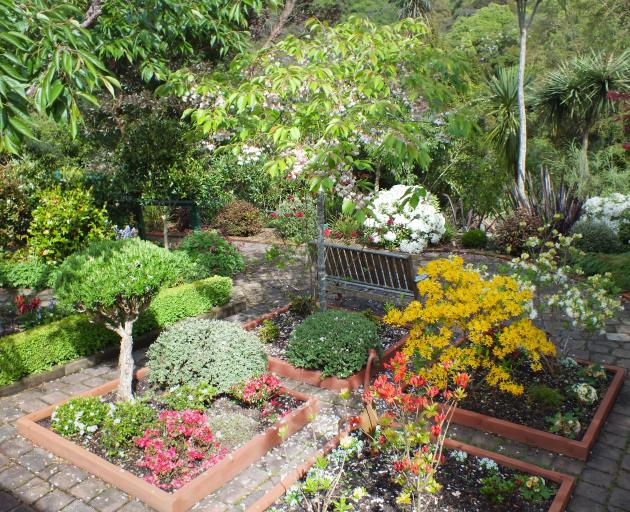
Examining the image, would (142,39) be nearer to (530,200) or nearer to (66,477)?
(66,477)

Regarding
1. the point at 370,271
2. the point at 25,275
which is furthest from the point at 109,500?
the point at 25,275

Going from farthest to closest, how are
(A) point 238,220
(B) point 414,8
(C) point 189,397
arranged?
(B) point 414,8
(A) point 238,220
(C) point 189,397

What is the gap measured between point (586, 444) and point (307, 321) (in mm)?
2739

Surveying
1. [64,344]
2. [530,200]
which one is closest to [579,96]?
[530,200]

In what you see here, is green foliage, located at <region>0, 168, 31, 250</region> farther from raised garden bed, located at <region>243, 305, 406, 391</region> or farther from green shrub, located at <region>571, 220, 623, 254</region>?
green shrub, located at <region>571, 220, 623, 254</region>

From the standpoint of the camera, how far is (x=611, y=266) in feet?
26.9

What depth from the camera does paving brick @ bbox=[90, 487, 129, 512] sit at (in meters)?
3.55

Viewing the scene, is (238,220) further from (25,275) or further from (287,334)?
(287,334)

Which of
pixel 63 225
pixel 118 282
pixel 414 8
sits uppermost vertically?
pixel 414 8

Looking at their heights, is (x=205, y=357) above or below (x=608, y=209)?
below

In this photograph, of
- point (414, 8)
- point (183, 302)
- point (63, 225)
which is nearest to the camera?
point (183, 302)

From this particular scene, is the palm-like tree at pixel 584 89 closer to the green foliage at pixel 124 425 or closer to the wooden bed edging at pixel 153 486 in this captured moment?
the wooden bed edging at pixel 153 486

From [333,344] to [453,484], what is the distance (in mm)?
1844

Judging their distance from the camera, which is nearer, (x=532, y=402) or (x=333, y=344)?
(x=532, y=402)
